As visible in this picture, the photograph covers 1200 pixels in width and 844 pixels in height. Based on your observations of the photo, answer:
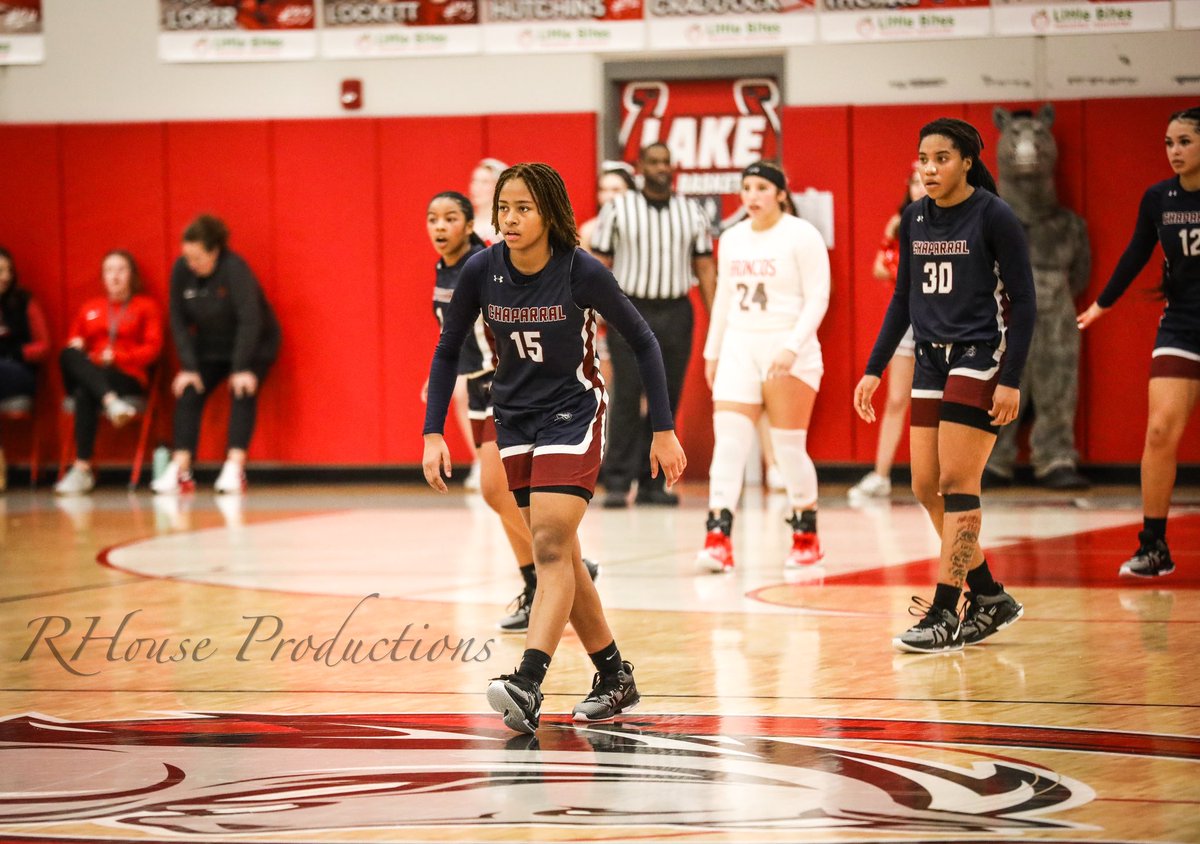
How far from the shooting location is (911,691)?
4.77 meters

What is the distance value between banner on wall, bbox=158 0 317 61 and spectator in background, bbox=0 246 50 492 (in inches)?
83.7

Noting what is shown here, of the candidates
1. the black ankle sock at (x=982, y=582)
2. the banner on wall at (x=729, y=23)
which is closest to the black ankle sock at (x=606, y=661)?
the black ankle sock at (x=982, y=582)

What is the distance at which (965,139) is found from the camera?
5.34 meters

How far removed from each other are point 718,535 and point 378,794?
3.91m

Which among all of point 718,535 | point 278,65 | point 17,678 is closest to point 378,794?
point 17,678

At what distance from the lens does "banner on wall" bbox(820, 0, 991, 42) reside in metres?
11.7

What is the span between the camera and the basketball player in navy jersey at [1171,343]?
6719mm

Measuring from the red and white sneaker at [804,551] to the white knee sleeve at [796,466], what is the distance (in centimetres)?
14

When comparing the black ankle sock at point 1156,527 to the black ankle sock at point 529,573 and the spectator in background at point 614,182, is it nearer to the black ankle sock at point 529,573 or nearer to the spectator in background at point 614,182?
the black ankle sock at point 529,573

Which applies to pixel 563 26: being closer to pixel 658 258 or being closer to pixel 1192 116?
pixel 658 258

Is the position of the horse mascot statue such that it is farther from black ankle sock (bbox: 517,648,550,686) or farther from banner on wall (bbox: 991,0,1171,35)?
black ankle sock (bbox: 517,648,550,686)

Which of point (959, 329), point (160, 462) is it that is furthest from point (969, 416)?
point (160, 462)

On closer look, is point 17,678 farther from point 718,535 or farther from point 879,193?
point 879,193

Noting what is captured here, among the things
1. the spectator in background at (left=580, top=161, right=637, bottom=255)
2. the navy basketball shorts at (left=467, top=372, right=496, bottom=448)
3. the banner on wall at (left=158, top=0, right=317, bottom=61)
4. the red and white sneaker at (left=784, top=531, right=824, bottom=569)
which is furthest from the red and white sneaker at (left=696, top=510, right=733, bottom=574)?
the banner on wall at (left=158, top=0, right=317, bottom=61)
